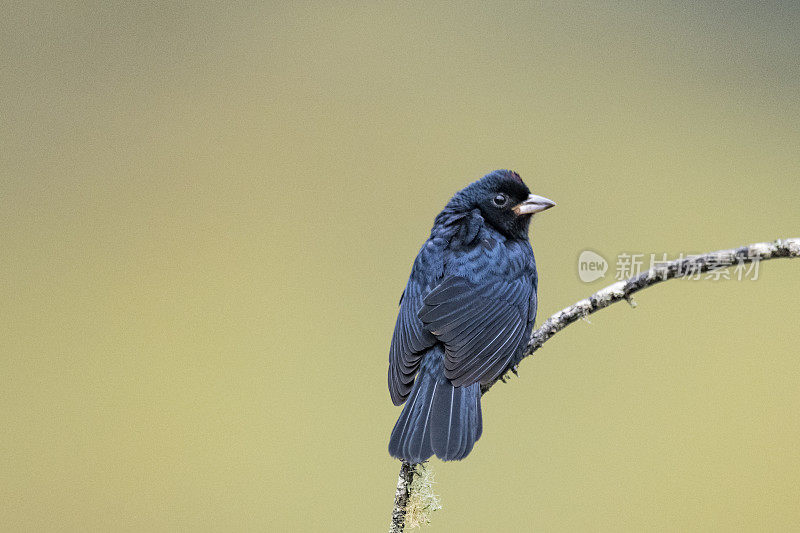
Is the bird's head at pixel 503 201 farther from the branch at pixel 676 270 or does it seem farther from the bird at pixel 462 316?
the branch at pixel 676 270

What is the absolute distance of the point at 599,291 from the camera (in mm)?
1346

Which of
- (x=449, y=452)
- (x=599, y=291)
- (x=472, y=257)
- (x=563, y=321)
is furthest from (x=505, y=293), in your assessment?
(x=449, y=452)

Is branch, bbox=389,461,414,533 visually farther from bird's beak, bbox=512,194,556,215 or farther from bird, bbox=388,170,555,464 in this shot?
bird's beak, bbox=512,194,556,215

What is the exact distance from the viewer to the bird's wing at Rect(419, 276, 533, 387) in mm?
1501

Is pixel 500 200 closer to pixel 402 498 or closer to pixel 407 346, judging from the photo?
pixel 407 346

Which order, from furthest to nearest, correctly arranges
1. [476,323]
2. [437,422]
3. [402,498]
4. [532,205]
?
[532,205]
[476,323]
[437,422]
[402,498]

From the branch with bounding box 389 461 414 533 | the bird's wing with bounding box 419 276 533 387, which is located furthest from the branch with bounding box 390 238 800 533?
the bird's wing with bounding box 419 276 533 387

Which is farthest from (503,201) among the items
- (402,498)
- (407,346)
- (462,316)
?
(402,498)

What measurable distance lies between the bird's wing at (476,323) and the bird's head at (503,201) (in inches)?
7.0

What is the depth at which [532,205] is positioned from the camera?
176 cm

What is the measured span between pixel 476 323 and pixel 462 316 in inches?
1.4

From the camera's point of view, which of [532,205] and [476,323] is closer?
[476,323]

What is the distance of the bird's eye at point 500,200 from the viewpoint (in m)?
1.77

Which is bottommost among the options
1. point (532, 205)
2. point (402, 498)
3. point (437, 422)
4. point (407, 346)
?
point (402, 498)
